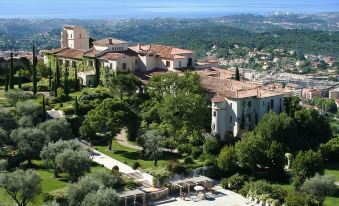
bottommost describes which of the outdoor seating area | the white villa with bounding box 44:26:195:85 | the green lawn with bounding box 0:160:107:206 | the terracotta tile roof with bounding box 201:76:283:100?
the outdoor seating area

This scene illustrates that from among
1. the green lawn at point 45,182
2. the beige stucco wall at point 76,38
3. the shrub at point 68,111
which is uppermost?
the beige stucco wall at point 76,38

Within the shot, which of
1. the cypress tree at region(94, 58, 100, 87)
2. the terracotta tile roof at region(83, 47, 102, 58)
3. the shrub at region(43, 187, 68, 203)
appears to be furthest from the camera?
the terracotta tile roof at region(83, 47, 102, 58)

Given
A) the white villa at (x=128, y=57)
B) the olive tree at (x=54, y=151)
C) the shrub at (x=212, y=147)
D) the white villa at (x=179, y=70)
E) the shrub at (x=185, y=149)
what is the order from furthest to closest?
the white villa at (x=128, y=57), the white villa at (x=179, y=70), the shrub at (x=185, y=149), the shrub at (x=212, y=147), the olive tree at (x=54, y=151)

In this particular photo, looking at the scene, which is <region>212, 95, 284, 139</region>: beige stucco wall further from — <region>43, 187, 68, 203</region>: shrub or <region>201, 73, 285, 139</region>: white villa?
<region>43, 187, 68, 203</region>: shrub

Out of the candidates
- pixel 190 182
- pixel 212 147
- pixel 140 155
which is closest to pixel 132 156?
pixel 140 155

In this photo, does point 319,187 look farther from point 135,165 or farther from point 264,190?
point 135,165

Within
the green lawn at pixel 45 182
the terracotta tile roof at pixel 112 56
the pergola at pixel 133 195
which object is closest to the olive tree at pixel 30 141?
the green lawn at pixel 45 182

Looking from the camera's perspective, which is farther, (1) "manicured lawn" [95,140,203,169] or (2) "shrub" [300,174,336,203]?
(1) "manicured lawn" [95,140,203,169]

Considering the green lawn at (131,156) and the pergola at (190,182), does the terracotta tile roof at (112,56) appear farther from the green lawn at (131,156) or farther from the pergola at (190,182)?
the pergola at (190,182)

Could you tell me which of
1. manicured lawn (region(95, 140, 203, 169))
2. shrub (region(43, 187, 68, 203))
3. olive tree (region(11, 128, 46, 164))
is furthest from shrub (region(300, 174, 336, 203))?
olive tree (region(11, 128, 46, 164))
